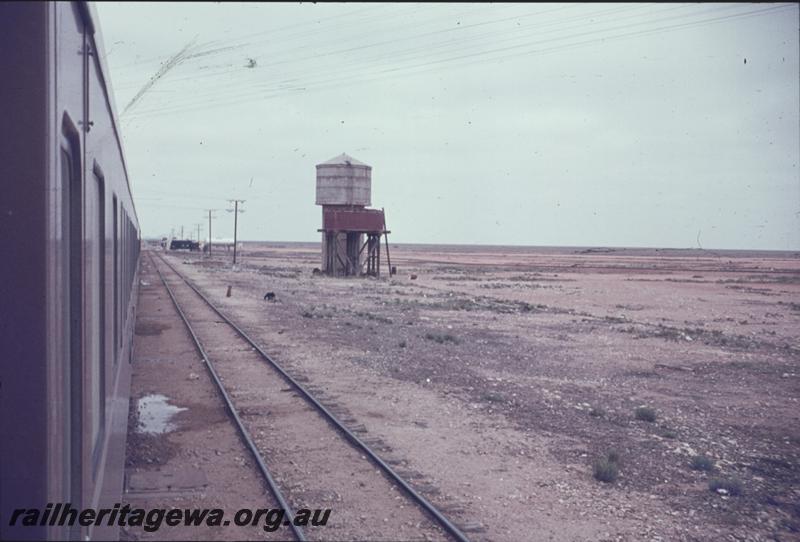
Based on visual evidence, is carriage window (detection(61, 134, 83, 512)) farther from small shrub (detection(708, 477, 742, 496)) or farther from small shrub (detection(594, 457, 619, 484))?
small shrub (detection(708, 477, 742, 496))

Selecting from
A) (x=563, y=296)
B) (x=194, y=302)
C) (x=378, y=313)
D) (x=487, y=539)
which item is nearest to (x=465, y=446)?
(x=487, y=539)

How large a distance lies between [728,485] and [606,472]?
1.34m

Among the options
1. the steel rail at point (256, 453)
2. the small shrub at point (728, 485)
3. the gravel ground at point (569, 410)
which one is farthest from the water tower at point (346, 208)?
the small shrub at point (728, 485)

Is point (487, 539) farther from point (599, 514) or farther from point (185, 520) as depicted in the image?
point (185, 520)

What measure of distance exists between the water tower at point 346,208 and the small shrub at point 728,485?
42.4 meters

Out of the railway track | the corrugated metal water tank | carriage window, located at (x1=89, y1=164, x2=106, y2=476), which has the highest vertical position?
the corrugated metal water tank

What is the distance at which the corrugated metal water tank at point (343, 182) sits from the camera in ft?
170

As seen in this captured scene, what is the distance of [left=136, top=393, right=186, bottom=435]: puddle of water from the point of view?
949 centimetres

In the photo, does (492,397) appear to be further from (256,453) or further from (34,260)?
(34,260)

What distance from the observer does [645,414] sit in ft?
38.3

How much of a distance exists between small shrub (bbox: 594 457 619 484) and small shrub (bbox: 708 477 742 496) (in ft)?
3.43

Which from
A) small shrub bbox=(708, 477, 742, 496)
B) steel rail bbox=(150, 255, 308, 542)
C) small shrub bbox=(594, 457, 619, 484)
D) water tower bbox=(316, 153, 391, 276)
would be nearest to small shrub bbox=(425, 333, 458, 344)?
steel rail bbox=(150, 255, 308, 542)

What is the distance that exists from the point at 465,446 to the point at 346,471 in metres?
2.04

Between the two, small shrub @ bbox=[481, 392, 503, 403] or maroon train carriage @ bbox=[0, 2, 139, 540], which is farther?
small shrub @ bbox=[481, 392, 503, 403]
